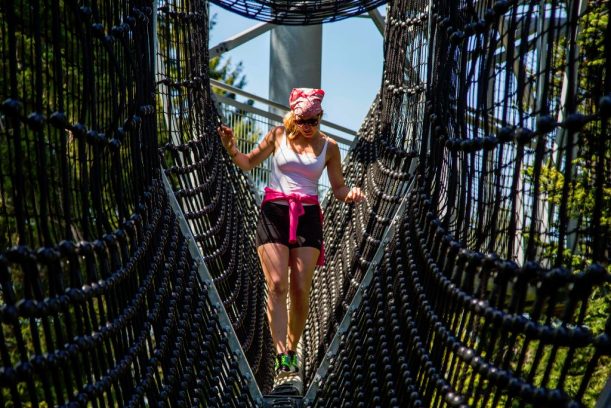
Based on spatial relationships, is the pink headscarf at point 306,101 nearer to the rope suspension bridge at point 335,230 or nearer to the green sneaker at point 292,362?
the rope suspension bridge at point 335,230

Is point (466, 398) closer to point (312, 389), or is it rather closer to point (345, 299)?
point (312, 389)

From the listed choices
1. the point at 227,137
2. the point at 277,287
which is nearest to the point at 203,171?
the point at 227,137

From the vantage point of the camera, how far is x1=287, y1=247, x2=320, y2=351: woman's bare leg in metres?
3.84

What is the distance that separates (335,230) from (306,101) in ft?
4.27

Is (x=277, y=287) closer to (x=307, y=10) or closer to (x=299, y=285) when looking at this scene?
(x=299, y=285)

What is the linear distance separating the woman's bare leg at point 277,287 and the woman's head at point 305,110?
17.0 inches

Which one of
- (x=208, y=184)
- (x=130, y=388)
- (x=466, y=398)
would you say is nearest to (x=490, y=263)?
(x=466, y=398)

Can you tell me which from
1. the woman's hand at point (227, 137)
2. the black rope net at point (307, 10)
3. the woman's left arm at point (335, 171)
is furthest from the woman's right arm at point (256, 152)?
the black rope net at point (307, 10)

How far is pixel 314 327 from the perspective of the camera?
184 inches

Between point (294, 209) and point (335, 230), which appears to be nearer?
point (294, 209)

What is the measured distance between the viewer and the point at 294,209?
3.83m

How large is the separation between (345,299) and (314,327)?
2.19ft

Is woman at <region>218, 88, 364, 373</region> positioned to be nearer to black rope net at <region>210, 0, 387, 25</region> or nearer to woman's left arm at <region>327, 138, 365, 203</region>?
woman's left arm at <region>327, 138, 365, 203</region>

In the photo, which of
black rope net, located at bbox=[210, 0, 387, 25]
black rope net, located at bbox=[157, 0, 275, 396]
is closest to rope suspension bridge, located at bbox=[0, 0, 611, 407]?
black rope net, located at bbox=[157, 0, 275, 396]
